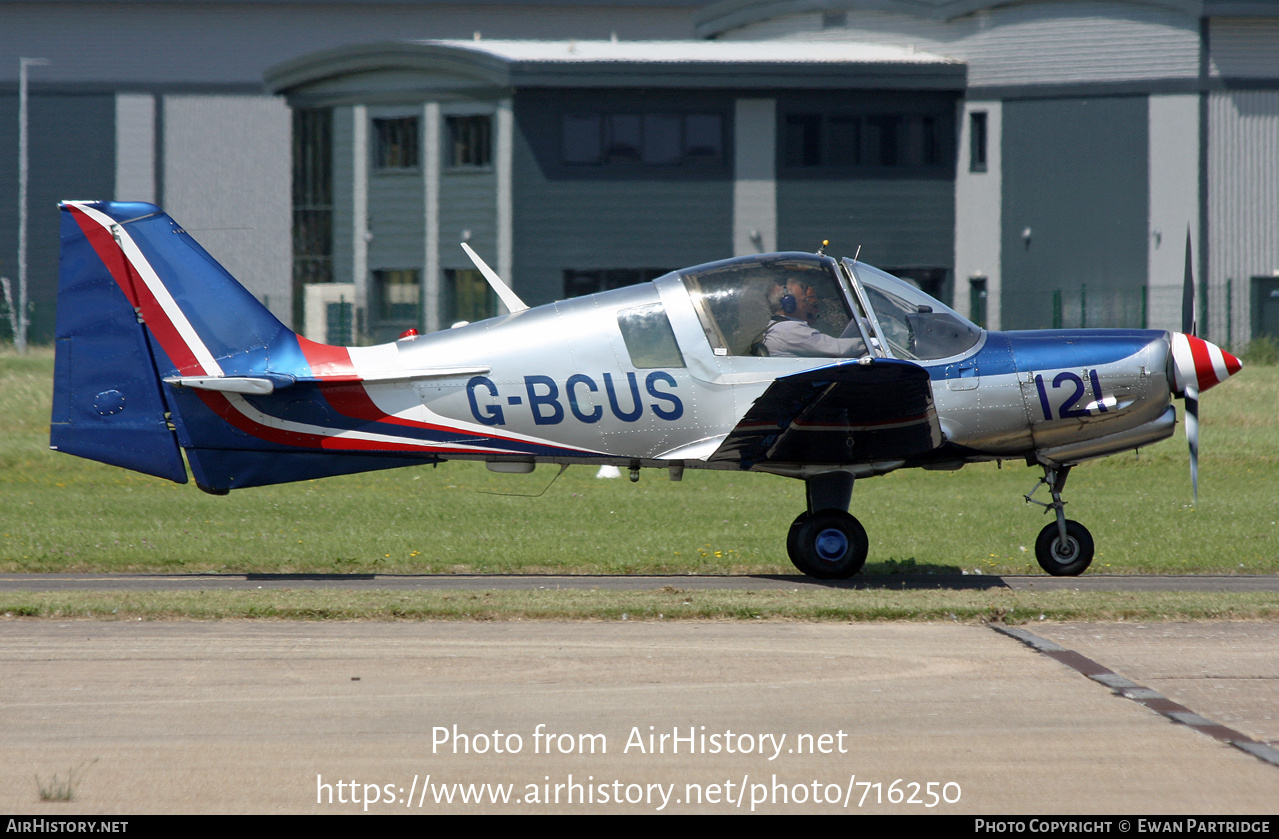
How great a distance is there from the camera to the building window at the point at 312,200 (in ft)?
114

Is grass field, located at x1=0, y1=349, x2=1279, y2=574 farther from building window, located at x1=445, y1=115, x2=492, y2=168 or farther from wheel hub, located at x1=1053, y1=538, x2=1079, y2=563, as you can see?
building window, located at x1=445, y1=115, x2=492, y2=168

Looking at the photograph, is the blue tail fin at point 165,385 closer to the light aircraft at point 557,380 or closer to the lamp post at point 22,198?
the light aircraft at point 557,380

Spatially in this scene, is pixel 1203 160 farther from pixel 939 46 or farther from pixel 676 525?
pixel 676 525

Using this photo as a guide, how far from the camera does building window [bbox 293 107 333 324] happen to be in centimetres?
3469

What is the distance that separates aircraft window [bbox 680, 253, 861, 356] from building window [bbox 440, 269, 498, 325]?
2351 centimetres

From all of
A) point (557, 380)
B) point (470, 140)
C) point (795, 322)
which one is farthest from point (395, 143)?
point (795, 322)

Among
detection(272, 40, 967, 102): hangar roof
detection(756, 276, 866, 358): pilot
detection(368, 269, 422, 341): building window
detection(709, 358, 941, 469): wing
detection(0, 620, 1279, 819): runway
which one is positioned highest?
detection(272, 40, 967, 102): hangar roof

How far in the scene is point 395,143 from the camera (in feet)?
111

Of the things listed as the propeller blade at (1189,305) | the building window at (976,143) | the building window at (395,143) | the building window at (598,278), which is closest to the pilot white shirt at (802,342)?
the propeller blade at (1189,305)

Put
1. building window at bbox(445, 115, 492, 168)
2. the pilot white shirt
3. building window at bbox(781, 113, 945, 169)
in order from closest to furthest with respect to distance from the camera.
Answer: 1. the pilot white shirt
2. building window at bbox(781, 113, 945, 169)
3. building window at bbox(445, 115, 492, 168)

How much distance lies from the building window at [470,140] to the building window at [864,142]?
7.21 metres

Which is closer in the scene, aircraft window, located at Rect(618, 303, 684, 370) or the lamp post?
aircraft window, located at Rect(618, 303, 684, 370)

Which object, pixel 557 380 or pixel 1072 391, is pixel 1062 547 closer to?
pixel 1072 391

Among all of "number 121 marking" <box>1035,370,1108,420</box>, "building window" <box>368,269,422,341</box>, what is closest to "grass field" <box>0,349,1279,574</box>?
"number 121 marking" <box>1035,370,1108,420</box>
